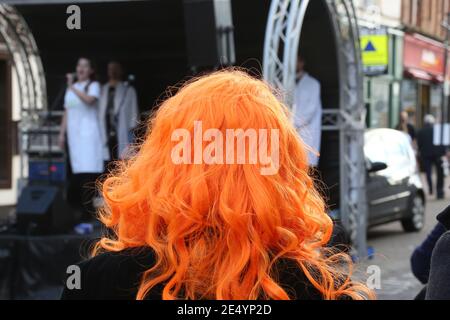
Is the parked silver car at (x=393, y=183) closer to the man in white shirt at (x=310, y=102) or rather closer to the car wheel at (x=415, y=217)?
the car wheel at (x=415, y=217)

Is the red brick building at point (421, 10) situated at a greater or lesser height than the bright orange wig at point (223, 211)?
greater

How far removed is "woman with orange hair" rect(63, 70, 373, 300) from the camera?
53.9 inches

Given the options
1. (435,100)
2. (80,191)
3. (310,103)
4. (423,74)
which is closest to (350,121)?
(310,103)

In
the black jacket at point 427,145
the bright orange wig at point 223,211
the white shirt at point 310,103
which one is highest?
the white shirt at point 310,103

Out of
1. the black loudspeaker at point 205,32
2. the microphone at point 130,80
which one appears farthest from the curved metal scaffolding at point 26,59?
the black loudspeaker at point 205,32

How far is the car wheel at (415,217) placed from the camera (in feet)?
32.8

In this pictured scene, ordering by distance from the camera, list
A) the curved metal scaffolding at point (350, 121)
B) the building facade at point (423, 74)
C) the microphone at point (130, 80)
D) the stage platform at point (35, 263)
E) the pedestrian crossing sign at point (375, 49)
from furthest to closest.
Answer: the building facade at point (423, 74)
the pedestrian crossing sign at point (375, 49)
the microphone at point (130, 80)
the curved metal scaffolding at point (350, 121)
the stage platform at point (35, 263)

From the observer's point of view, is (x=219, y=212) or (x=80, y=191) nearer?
(x=219, y=212)

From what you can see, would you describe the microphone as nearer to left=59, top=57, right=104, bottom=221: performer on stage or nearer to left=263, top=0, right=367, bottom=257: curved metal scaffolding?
left=59, top=57, right=104, bottom=221: performer on stage

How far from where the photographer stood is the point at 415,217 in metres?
10.1

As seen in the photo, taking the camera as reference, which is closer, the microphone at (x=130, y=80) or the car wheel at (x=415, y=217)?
the microphone at (x=130, y=80)

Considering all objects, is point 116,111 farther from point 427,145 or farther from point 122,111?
point 427,145

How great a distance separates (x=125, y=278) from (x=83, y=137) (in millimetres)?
6125

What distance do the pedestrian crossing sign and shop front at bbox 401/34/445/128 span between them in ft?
22.2
